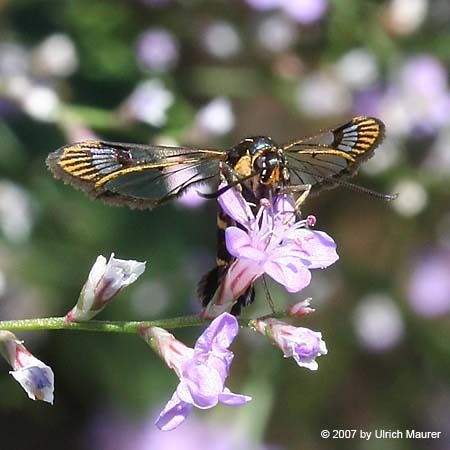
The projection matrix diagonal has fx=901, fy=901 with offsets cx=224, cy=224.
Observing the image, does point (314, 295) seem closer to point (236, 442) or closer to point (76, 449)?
point (236, 442)

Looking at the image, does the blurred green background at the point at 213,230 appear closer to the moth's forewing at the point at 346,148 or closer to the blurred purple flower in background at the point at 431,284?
the blurred purple flower in background at the point at 431,284

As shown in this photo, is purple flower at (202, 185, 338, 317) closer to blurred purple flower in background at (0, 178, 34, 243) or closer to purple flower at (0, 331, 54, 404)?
purple flower at (0, 331, 54, 404)

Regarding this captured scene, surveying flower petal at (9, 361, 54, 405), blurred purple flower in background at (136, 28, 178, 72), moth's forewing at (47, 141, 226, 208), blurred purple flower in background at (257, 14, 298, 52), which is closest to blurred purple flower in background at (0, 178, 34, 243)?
blurred purple flower in background at (136, 28, 178, 72)

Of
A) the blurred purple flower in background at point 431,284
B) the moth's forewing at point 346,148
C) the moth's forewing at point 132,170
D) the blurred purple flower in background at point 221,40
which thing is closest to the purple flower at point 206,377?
the moth's forewing at point 132,170

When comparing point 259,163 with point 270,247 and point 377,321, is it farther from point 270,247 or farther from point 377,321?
point 377,321

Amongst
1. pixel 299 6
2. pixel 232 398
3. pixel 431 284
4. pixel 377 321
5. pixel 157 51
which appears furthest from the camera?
pixel 431 284

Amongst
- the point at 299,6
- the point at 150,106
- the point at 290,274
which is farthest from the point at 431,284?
the point at 290,274

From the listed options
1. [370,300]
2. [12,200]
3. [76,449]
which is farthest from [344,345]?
[12,200]
